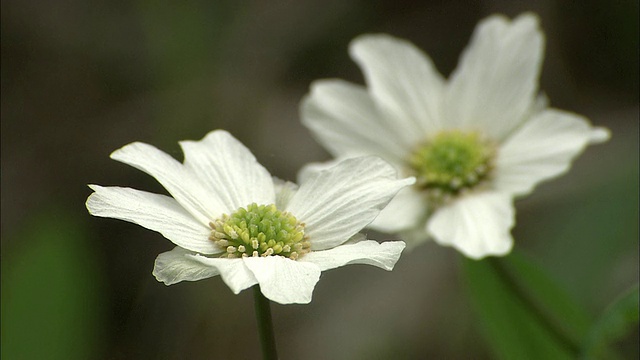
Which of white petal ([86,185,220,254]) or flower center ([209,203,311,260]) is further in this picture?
flower center ([209,203,311,260])

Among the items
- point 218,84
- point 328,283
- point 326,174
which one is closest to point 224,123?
point 218,84

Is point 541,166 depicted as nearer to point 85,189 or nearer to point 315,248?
point 315,248

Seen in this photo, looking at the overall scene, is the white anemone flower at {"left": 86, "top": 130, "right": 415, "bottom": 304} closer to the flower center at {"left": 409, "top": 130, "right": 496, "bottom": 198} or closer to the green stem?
the green stem

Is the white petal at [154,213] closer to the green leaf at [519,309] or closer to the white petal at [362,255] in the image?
the white petal at [362,255]

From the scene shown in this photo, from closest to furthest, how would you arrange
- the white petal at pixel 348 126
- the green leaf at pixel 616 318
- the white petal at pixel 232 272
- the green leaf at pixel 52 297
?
the white petal at pixel 232 272
the green leaf at pixel 616 318
the green leaf at pixel 52 297
the white petal at pixel 348 126

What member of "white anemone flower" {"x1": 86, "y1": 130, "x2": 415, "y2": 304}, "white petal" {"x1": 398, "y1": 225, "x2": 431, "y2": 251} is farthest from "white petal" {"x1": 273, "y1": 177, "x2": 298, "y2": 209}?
"white petal" {"x1": 398, "y1": 225, "x2": 431, "y2": 251}

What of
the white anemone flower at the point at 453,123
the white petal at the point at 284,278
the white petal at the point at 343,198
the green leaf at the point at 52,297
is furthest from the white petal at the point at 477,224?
the green leaf at the point at 52,297

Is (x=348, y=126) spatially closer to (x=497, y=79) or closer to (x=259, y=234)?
(x=497, y=79)
